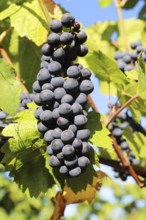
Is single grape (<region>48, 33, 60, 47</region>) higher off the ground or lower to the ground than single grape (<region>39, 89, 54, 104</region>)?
higher

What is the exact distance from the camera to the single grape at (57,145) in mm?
1065

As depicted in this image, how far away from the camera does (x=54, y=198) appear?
162 centimetres

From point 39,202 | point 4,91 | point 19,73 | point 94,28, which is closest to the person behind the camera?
point 4,91

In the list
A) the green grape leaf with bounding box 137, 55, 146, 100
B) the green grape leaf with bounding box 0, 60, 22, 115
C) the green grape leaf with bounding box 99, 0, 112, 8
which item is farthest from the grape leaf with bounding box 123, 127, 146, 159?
the green grape leaf with bounding box 99, 0, 112, 8

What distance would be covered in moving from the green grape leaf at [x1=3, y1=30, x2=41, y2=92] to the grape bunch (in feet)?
2.51

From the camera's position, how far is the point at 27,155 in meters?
1.21

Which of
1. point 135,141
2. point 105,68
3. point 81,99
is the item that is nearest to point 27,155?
point 81,99

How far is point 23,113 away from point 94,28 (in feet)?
6.03

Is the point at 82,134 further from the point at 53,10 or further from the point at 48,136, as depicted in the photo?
the point at 53,10

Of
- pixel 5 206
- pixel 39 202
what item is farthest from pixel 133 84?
pixel 39 202

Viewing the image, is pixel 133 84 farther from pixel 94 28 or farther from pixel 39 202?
pixel 39 202

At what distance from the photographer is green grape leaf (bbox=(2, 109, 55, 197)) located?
3.91 ft

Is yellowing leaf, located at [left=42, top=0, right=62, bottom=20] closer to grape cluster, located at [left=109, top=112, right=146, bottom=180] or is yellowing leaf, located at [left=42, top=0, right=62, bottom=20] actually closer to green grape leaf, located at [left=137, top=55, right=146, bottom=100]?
green grape leaf, located at [left=137, top=55, right=146, bottom=100]

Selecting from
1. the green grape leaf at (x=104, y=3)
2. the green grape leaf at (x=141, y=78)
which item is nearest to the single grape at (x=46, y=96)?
the green grape leaf at (x=141, y=78)
